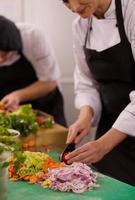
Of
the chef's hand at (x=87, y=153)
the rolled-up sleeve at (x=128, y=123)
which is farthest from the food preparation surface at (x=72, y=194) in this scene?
the rolled-up sleeve at (x=128, y=123)

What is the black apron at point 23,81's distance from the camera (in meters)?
2.65

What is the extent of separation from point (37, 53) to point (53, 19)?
68 centimetres

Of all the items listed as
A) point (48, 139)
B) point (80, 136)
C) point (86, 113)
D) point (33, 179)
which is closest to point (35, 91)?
point (48, 139)

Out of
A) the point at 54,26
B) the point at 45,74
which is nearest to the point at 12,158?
the point at 45,74

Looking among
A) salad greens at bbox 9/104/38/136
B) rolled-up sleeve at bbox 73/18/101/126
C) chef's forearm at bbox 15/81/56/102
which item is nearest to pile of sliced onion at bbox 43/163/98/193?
rolled-up sleeve at bbox 73/18/101/126

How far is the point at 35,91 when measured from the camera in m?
2.63

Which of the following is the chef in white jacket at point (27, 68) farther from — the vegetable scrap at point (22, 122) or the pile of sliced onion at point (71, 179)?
the pile of sliced onion at point (71, 179)

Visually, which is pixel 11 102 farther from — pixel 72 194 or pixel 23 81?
pixel 72 194

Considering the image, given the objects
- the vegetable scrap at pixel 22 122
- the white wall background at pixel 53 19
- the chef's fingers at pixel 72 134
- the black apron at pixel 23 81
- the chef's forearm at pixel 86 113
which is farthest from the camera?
the white wall background at pixel 53 19

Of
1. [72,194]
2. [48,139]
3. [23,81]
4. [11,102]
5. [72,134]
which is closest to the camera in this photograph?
[72,194]

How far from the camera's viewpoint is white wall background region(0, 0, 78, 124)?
10.4ft

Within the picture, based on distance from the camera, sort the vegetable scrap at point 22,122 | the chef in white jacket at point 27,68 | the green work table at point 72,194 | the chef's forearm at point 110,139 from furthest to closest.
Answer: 1. the chef in white jacket at point 27,68
2. the vegetable scrap at point 22,122
3. the chef's forearm at point 110,139
4. the green work table at point 72,194

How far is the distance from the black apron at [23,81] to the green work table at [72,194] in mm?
1306

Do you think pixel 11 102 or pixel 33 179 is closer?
pixel 33 179
